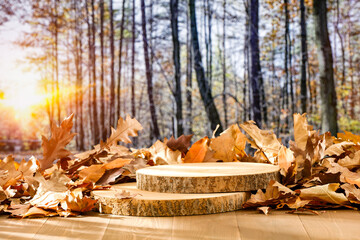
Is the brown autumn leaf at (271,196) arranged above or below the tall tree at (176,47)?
below

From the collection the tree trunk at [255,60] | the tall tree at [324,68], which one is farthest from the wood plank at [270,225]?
the tree trunk at [255,60]

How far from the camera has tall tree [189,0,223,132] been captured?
14.2ft

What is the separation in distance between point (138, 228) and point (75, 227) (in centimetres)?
10

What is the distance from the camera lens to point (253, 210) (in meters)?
0.69

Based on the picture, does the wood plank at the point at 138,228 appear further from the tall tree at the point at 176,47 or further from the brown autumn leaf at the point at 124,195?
the tall tree at the point at 176,47

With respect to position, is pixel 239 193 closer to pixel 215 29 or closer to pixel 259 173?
pixel 259 173

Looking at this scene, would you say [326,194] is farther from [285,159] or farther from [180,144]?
[180,144]

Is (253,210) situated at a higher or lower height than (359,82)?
lower

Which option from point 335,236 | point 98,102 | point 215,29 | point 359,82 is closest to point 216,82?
point 215,29

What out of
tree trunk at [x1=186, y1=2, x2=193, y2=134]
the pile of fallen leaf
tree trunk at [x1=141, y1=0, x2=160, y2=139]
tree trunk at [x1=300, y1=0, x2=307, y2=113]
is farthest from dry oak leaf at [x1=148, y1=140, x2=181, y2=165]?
tree trunk at [x1=300, y1=0, x2=307, y2=113]

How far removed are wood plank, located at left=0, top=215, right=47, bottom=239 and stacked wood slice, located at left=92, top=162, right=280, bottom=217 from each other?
122 millimetres

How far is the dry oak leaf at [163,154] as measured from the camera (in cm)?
96

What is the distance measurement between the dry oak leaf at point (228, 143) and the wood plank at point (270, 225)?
0.26 meters

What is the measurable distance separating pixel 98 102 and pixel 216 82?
1.75 m
